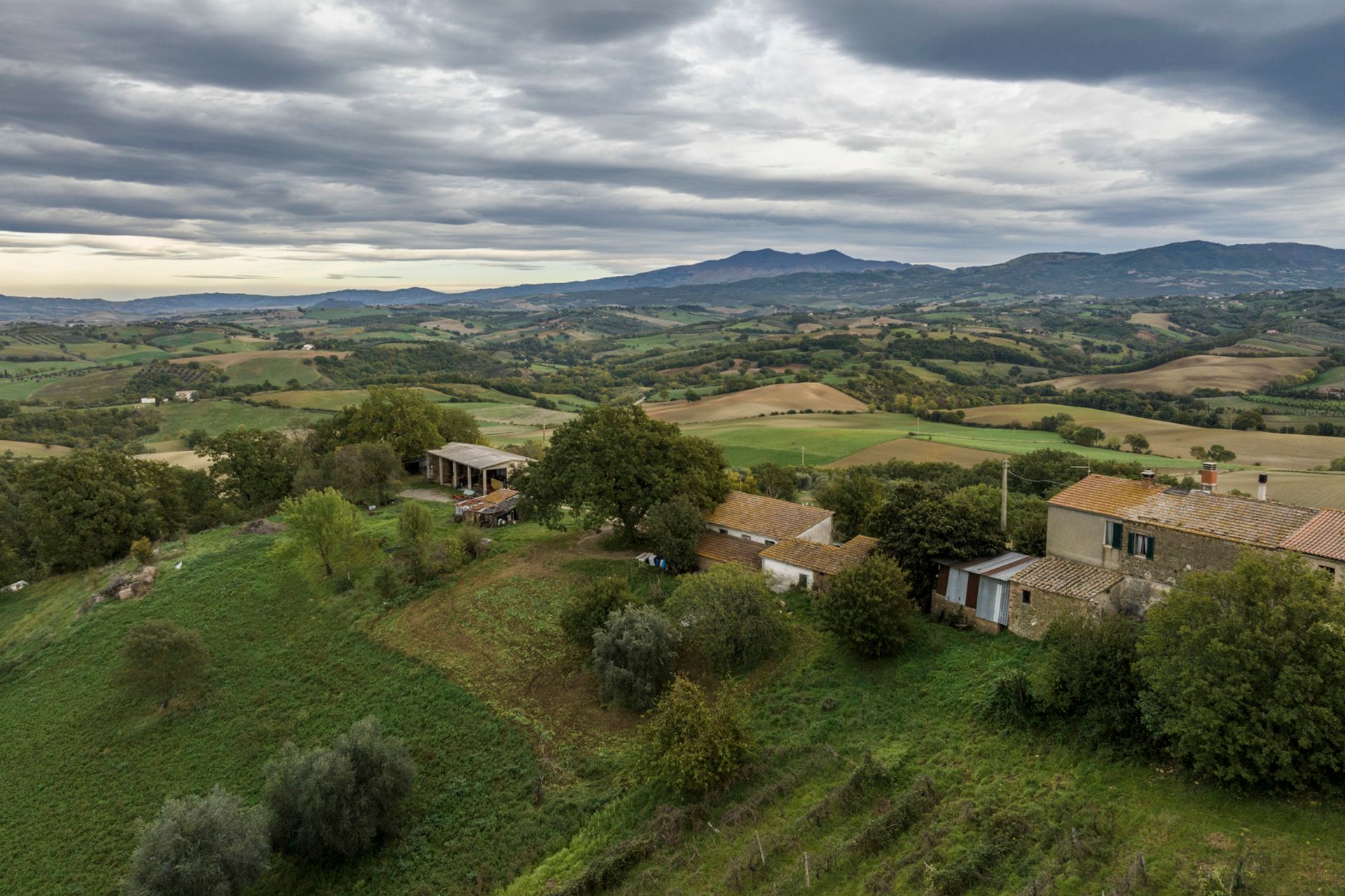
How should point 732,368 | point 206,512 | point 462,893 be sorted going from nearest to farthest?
point 462,893, point 206,512, point 732,368

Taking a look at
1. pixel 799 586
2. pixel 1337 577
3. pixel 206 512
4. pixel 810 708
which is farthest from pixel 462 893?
pixel 206 512

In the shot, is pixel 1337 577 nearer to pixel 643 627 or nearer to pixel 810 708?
pixel 810 708

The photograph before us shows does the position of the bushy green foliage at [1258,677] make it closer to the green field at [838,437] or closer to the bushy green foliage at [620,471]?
the bushy green foliage at [620,471]

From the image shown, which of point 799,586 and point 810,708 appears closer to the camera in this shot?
point 810,708

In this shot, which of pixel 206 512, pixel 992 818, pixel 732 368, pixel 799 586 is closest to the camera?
pixel 992 818

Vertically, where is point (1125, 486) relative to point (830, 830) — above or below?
above

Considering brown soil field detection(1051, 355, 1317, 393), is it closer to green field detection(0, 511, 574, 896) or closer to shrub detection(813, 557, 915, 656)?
shrub detection(813, 557, 915, 656)

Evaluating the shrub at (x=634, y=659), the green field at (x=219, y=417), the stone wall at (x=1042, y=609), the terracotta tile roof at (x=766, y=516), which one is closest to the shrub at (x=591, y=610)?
the shrub at (x=634, y=659)
